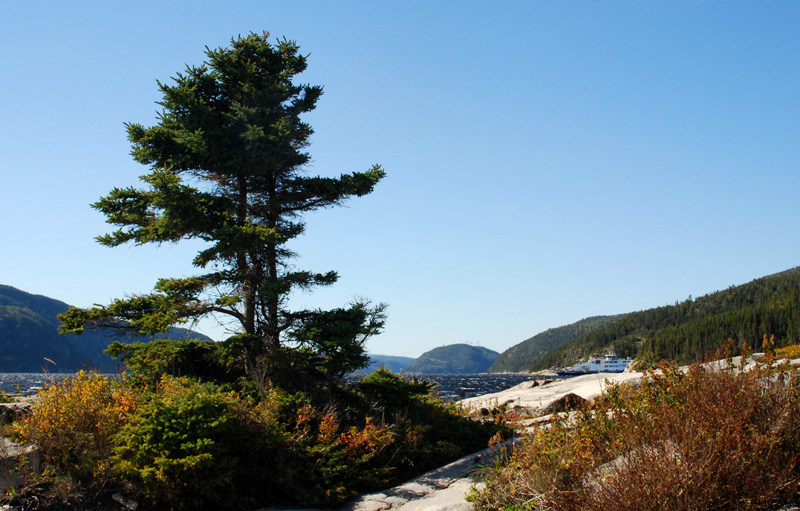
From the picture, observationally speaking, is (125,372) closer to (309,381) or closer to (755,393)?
(309,381)

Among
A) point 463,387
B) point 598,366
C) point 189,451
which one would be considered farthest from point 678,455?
point 598,366

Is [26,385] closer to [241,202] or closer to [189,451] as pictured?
[241,202]

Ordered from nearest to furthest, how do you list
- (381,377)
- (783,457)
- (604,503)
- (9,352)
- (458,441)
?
1. (604,503)
2. (783,457)
3. (458,441)
4. (381,377)
5. (9,352)

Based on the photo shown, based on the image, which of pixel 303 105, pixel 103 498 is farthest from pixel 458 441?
pixel 303 105

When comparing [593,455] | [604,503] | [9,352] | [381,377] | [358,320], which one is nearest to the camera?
[604,503]

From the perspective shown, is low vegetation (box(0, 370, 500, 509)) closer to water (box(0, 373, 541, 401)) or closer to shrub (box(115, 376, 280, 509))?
shrub (box(115, 376, 280, 509))

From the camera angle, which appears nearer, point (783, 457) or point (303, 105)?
point (783, 457)

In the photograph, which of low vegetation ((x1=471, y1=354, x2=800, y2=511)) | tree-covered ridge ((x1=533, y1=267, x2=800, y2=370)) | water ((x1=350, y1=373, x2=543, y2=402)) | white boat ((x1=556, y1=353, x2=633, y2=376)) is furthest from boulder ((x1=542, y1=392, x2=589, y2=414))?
white boat ((x1=556, y1=353, x2=633, y2=376))

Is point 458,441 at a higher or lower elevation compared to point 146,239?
lower

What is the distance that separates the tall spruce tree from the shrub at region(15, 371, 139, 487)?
3301 millimetres

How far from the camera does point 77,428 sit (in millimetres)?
8578

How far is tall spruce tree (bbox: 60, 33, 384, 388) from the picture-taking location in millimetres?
12125

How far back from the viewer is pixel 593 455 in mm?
6191

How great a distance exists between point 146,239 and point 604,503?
12.1 meters
